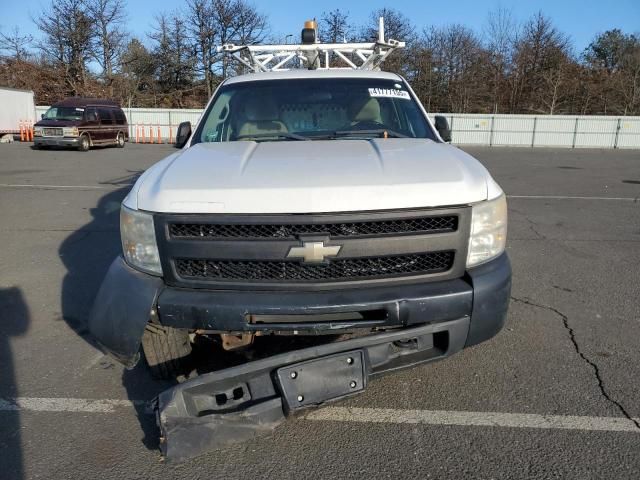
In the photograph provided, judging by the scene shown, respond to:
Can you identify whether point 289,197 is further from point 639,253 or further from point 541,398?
point 639,253

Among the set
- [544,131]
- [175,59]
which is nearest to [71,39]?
[175,59]

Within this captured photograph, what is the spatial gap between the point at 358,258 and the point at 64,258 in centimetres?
458

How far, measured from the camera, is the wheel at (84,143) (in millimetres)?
20453

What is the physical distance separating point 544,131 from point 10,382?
31.7 m

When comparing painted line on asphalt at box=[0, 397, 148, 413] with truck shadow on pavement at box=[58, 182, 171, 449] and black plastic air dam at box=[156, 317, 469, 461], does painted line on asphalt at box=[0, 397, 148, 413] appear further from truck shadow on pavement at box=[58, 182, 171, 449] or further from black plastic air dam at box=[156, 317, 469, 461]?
black plastic air dam at box=[156, 317, 469, 461]

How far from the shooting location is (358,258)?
244cm

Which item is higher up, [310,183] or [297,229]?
[310,183]

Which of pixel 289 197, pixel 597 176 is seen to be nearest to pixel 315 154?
pixel 289 197

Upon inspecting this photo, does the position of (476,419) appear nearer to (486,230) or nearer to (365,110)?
(486,230)

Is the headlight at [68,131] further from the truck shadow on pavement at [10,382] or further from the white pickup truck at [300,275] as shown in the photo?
the white pickup truck at [300,275]

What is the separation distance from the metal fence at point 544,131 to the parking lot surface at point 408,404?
2644 cm

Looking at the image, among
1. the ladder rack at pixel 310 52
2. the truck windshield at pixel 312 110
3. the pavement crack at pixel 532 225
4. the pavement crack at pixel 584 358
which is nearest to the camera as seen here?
the pavement crack at pixel 584 358

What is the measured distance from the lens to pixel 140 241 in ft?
8.30

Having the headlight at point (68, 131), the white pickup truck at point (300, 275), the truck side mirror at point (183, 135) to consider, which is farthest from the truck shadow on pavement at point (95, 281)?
the headlight at point (68, 131)
